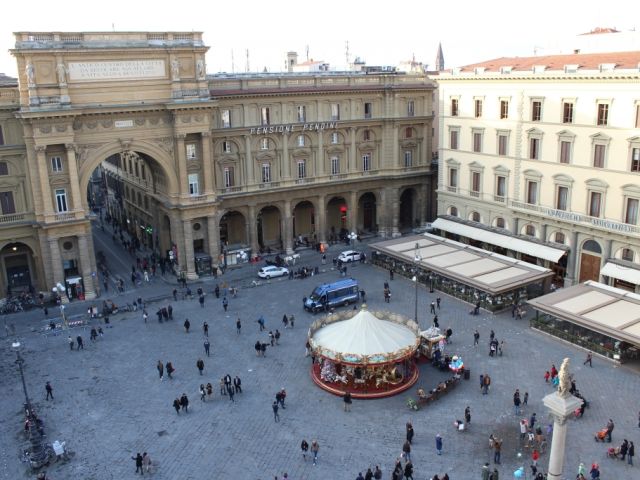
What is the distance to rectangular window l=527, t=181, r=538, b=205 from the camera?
52344 mm

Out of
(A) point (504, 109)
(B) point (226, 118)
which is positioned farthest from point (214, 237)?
(A) point (504, 109)

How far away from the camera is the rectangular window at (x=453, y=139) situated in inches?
2341

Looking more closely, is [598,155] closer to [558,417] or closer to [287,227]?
[558,417]

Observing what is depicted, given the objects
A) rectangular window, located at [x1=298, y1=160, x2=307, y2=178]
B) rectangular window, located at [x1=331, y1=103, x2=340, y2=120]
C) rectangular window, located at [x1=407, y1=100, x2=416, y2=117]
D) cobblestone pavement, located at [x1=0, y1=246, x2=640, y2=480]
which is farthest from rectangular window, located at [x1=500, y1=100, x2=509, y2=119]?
rectangular window, located at [x1=298, y1=160, x2=307, y2=178]

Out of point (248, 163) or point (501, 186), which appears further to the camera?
point (248, 163)

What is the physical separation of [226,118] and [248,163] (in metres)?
4.72

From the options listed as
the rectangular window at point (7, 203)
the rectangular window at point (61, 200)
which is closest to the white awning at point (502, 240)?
the rectangular window at point (61, 200)

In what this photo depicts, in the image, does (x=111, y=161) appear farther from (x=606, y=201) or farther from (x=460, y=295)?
(x=606, y=201)

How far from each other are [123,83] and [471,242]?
113 ft

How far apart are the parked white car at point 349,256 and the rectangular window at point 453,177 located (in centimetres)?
1140

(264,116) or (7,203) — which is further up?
(264,116)

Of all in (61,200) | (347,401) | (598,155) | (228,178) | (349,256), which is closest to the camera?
(347,401)

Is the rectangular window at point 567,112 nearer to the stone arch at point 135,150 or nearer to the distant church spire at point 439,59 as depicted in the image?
the stone arch at point 135,150

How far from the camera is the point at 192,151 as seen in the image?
55375mm
